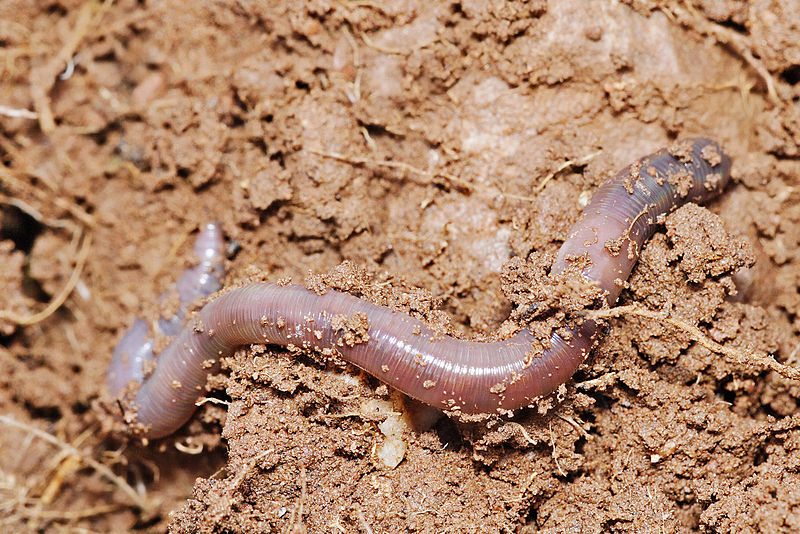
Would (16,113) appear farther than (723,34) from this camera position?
Yes

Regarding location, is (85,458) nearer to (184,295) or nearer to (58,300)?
(58,300)

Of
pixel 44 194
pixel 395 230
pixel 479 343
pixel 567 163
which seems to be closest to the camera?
pixel 479 343

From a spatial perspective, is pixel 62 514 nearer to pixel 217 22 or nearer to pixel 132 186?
pixel 132 186

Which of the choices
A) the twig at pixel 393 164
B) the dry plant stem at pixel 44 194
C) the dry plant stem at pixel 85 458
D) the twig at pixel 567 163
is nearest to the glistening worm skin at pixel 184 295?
the dry plant stem at pixel 85 458

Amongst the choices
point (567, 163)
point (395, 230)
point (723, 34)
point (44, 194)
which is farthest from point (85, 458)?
point (723, 34)

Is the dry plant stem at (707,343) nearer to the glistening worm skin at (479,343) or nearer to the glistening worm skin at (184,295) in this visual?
the glistening worm skin at (479,343)

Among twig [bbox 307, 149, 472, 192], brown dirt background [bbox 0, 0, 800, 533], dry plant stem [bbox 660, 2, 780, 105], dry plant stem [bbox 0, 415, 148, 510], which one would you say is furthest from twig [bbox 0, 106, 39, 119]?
dry plant stem [bbox 660, 2, 780, 105]

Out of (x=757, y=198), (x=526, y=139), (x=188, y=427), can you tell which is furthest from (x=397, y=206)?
(x=757, y=198)
